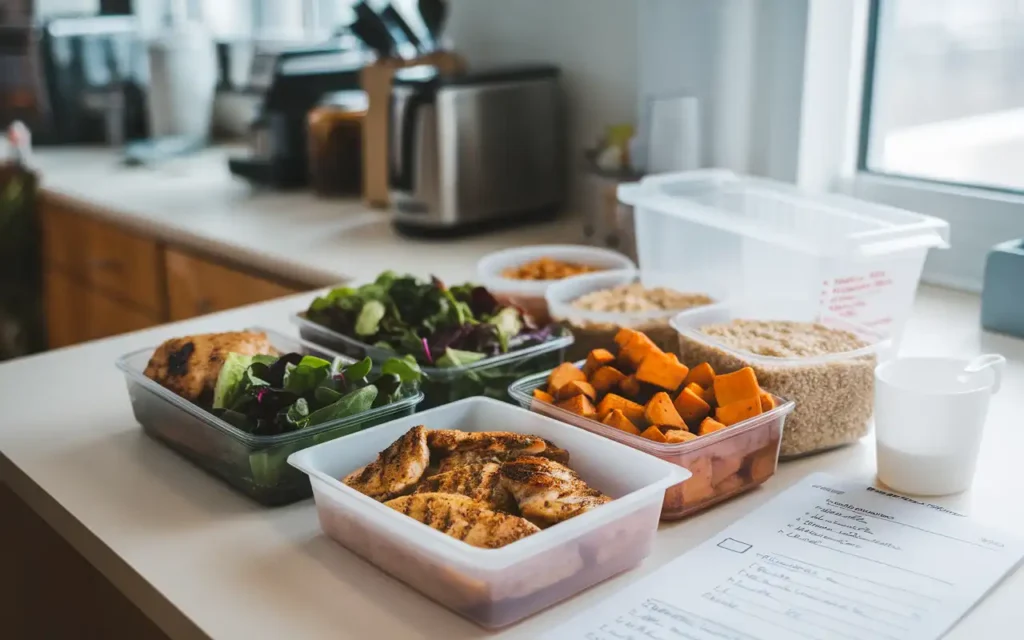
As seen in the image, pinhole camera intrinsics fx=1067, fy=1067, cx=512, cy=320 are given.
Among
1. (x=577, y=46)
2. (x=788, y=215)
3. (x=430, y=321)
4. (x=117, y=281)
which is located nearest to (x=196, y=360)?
(x=430, y=321)

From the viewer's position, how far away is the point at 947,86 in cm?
170

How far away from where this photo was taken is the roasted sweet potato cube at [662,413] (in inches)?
36.2

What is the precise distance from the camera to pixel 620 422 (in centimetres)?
93

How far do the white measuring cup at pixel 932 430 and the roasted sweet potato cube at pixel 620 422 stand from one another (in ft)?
0.72

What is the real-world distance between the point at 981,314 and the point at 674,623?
33.5 inches

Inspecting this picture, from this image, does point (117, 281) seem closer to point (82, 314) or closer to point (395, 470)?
point (82, 314)

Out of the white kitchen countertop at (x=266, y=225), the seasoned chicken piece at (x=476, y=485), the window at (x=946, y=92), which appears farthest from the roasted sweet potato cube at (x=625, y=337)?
the window at (x=946, y=92)

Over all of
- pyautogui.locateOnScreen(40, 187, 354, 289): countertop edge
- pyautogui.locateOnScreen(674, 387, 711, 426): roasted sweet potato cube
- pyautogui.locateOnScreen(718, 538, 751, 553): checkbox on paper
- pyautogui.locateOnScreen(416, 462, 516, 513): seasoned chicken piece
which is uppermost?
pyautogui.locateOnScreen(674, 387, 711, 426): roasted sweet potato cube

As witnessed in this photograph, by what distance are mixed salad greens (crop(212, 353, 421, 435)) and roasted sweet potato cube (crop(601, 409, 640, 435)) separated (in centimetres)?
20

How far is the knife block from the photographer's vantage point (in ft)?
7.10

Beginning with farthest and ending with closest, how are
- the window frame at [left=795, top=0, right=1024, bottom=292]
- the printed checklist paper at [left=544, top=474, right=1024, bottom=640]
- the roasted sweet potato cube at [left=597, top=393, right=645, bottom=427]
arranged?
1. the window frame at [left=795, top=0, right=1024, bottom=292]
2. the roasted sweet potato cube at [left=597, top=393, right=645, bottom=427]
3. the printed checklist paper at [left=544, top=474, right=1024, bottom=640]

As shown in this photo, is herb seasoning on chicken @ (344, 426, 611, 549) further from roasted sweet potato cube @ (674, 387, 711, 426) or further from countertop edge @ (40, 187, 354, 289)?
countertop edge @ (40, 187, 354, 289)

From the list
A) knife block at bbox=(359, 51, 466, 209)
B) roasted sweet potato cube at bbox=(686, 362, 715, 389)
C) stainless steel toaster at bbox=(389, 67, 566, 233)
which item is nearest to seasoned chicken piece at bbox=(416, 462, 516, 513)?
roasted sweet potato cube at bbox=(686, 362, 715, 389)

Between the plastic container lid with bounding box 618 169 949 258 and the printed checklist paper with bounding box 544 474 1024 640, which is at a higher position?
the plastic container lid with bounding box 618 169 949 258
